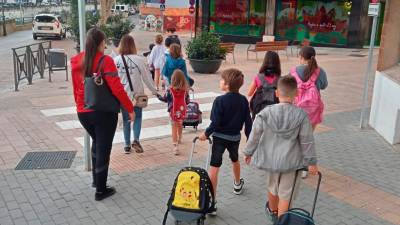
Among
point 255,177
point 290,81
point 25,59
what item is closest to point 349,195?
point 255,177

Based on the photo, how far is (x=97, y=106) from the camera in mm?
4676

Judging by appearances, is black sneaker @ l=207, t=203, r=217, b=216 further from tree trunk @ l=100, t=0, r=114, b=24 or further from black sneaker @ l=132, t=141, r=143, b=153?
tree trunk @ l=100, t=0, r=114, b=24

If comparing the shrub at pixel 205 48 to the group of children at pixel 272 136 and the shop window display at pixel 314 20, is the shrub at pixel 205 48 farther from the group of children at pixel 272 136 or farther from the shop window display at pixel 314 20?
the shop window display at pixel 314 20

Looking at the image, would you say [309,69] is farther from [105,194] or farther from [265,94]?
[105,194]

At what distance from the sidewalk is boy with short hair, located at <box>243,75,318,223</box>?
837mm

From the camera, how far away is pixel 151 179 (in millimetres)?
5602

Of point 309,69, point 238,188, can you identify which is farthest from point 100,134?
point 309,69

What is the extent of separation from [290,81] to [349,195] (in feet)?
7.18

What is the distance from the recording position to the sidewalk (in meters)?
4.68

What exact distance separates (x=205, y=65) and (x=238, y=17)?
49.7 feet

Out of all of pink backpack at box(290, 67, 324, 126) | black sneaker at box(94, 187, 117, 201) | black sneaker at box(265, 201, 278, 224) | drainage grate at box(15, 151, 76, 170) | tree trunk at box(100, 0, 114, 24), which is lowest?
drainage grate at box(15, 151, 76, 170)

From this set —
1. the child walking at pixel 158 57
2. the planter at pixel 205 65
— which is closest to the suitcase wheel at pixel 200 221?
A: the child walking at pixel 158 57

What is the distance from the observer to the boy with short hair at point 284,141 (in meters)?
3.79

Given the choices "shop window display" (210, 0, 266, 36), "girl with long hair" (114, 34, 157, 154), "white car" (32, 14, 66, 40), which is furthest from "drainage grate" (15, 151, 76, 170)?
"white car" (32, 14, 66, 40)
